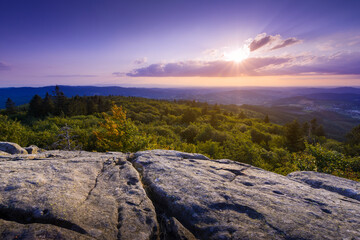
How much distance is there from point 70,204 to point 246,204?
4262 millimetres

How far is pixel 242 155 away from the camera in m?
17.5

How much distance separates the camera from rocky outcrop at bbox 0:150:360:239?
3328 mm

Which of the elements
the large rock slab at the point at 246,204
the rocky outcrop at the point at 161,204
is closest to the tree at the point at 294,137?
the large rock slab at the point at 246,204

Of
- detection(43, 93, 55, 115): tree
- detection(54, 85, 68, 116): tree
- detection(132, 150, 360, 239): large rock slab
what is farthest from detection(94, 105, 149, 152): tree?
detection(43, 93, 55, 115): tree

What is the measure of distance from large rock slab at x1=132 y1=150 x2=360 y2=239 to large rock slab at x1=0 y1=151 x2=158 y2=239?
720mm

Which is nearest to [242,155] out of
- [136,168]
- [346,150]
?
[136,168]

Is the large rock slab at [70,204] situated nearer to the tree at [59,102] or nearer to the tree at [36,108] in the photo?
the tree at [59,102]

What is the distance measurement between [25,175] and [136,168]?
122 inches

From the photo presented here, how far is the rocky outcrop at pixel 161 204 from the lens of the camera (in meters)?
3.33

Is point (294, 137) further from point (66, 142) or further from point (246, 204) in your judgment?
point (66, 142)

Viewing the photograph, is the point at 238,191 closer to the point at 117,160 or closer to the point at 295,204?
the point at 295,204

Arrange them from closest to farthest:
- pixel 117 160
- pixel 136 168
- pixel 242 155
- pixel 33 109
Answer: pixel 136 168 < pixel 117 160 < pixel 242 155 < pixel 33 109

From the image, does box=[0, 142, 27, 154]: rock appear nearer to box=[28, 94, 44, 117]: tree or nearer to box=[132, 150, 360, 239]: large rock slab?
box=[132, 150, 360, 239]: large rock slab

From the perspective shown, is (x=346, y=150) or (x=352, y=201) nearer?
(x=352, y=201)
